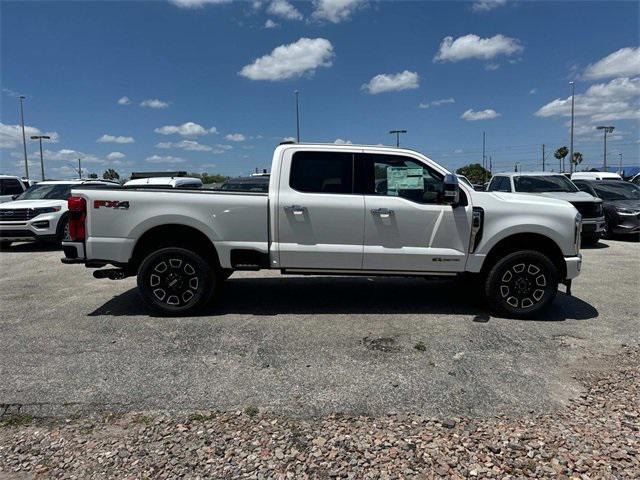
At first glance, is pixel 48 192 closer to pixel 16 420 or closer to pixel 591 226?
pixel 16 420

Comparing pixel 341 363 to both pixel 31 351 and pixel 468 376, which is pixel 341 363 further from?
pixel 31 351

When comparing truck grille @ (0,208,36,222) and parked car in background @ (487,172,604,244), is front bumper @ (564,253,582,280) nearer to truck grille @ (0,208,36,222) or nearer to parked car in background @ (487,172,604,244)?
parked car in background @ (487,172,604,244)

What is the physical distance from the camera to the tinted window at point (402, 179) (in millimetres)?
5586

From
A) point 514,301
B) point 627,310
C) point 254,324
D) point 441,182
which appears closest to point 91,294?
point 254,324

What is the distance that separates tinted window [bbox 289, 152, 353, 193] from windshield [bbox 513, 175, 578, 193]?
8.39 meters

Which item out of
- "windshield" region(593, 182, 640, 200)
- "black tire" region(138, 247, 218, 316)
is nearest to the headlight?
"black tire" region(138, 247, 218, 316)

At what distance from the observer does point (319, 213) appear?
549 cm

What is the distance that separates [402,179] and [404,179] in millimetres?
24

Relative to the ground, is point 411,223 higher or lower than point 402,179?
lower

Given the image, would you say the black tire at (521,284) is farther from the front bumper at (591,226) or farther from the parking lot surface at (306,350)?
the front bumper at (591,226)

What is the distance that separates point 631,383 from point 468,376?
4.44 ft

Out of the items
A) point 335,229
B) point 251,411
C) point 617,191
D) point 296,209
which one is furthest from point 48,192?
point 617,191

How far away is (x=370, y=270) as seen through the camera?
18.4 ft

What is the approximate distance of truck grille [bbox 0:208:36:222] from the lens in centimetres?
1148
